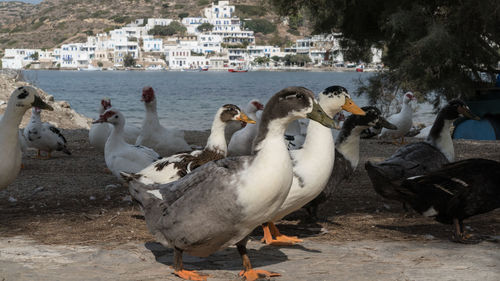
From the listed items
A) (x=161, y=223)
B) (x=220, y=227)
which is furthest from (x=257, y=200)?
(x=161, y=223)

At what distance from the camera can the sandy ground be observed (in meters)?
3.95

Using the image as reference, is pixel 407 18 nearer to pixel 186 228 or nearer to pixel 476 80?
pixel 476 80

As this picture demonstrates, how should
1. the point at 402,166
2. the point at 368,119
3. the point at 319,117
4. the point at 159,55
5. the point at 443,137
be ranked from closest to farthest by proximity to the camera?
the point at 319,117 < the point at 402,166 < the point at 368,119 < the point at 443,137 < the point at 159,55

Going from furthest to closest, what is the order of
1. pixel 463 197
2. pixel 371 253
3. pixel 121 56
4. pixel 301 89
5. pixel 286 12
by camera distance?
1. pixel 121 56
2. pixel 286 12
3. pixel 463 197
4. pixel 371 253
5. pixel 301 89

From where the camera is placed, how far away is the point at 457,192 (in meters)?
4.73

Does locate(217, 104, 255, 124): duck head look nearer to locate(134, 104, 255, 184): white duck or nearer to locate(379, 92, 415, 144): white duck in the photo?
locate(134, 104, 255, 184): white duck

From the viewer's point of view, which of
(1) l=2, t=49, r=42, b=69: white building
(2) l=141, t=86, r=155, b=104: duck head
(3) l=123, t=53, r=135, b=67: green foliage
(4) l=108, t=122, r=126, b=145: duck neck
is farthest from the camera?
(3) l=123, t=53, r=135, b=67: green foliage

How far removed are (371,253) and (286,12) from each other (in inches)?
347

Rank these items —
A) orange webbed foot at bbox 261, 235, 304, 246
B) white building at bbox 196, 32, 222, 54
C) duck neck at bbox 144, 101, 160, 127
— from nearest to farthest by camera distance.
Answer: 1. orange webbed foot at bbox 261, 235, 304, 246
2. duck neck at bbox 144, 101, 160, 127
3. white building at bbox 196, 32, 222, 54

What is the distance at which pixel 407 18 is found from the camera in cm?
1046

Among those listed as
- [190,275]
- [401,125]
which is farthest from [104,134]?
[190,275]

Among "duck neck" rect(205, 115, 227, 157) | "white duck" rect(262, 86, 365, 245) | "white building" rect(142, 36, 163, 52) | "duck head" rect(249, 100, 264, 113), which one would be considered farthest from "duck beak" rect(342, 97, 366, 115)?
"white building" rect(142, 36, 163, 52)

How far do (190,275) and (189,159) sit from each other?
8.00ft

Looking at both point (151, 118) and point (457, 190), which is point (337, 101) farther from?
point (151, 118)
